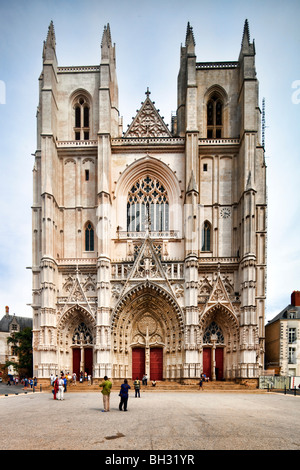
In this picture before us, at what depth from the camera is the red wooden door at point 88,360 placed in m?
34.2

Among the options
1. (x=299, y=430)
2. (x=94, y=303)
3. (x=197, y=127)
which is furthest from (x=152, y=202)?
(x=299, y=430)

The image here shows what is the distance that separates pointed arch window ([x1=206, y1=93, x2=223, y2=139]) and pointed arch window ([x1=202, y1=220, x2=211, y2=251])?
28.1 ft

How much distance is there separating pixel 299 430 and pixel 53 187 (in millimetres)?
28252

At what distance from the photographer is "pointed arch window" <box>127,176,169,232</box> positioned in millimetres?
36781

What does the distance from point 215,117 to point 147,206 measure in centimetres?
1081

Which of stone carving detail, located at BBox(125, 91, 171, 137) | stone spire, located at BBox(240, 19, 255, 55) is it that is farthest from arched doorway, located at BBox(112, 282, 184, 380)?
stone spire, located at BBox(240, 19, 255, 55)

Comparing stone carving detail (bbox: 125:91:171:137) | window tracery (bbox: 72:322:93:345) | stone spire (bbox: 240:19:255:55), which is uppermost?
stone spire (bbox: 240:19:255:55)

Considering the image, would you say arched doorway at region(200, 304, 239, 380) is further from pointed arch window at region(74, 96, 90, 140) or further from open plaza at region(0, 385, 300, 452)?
pointed arch window at region(74, 96, 90, 140)

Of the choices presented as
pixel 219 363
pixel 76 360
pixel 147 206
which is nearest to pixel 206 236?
pixel 147 206

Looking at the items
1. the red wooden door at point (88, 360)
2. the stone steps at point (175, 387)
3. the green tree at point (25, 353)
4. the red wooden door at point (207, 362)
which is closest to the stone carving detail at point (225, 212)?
the red wooden door at point (207, 362)

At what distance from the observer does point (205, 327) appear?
3409 cm

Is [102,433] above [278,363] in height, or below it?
above

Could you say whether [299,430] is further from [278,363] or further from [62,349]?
[278,363]
